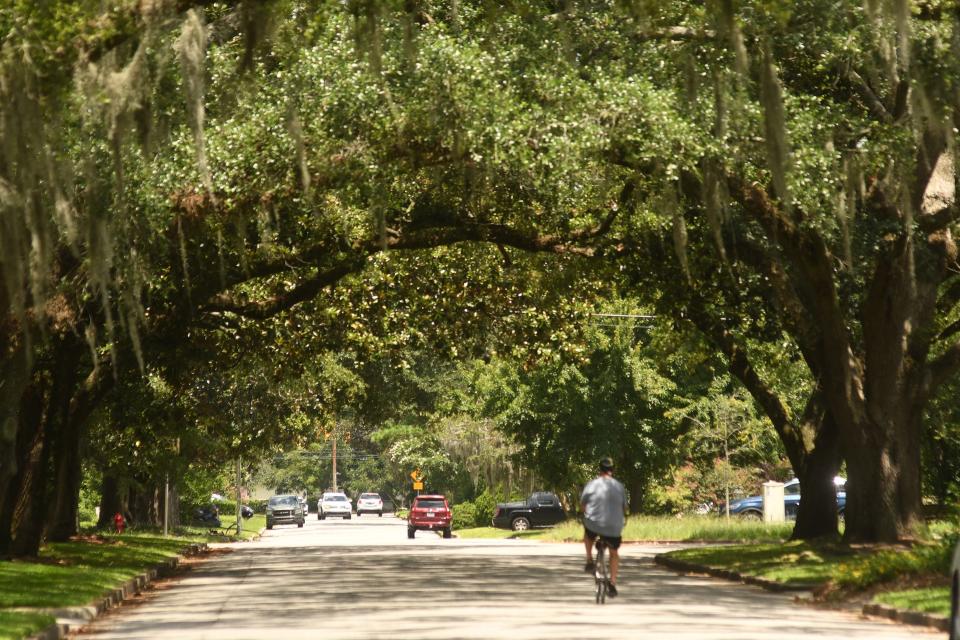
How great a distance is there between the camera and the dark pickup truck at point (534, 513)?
54.8 metres

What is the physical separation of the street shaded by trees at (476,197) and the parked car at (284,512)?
1578 inches

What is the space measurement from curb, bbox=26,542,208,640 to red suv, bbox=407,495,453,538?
2492 cm

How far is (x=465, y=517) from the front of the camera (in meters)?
67.6

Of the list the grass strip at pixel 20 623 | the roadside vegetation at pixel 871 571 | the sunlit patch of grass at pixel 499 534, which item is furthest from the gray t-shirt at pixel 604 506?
the sunlit patch of grass at pixel 499 534

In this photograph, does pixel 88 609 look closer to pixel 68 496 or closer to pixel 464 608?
pixel 464 608

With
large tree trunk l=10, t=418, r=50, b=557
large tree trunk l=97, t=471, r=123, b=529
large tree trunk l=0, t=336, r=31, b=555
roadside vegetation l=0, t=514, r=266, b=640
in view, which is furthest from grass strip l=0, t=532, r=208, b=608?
large tree trunk l=97, t=471, r=123, b=529

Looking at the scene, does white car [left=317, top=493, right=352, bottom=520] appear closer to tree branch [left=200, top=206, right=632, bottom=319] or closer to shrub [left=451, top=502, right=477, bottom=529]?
shrub [left=451, top=502, right=477, bottom=529]

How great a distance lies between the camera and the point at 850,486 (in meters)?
24.3

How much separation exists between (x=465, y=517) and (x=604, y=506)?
50055mm

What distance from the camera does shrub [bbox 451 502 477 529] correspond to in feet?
221

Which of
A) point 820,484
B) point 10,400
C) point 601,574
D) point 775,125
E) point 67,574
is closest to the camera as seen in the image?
point 775,125

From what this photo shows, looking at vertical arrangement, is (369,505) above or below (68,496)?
below

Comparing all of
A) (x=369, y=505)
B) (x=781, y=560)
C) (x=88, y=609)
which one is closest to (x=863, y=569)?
(x=781, y=560)

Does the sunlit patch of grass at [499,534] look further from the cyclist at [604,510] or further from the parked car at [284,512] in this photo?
the cyclist at [604,510]
